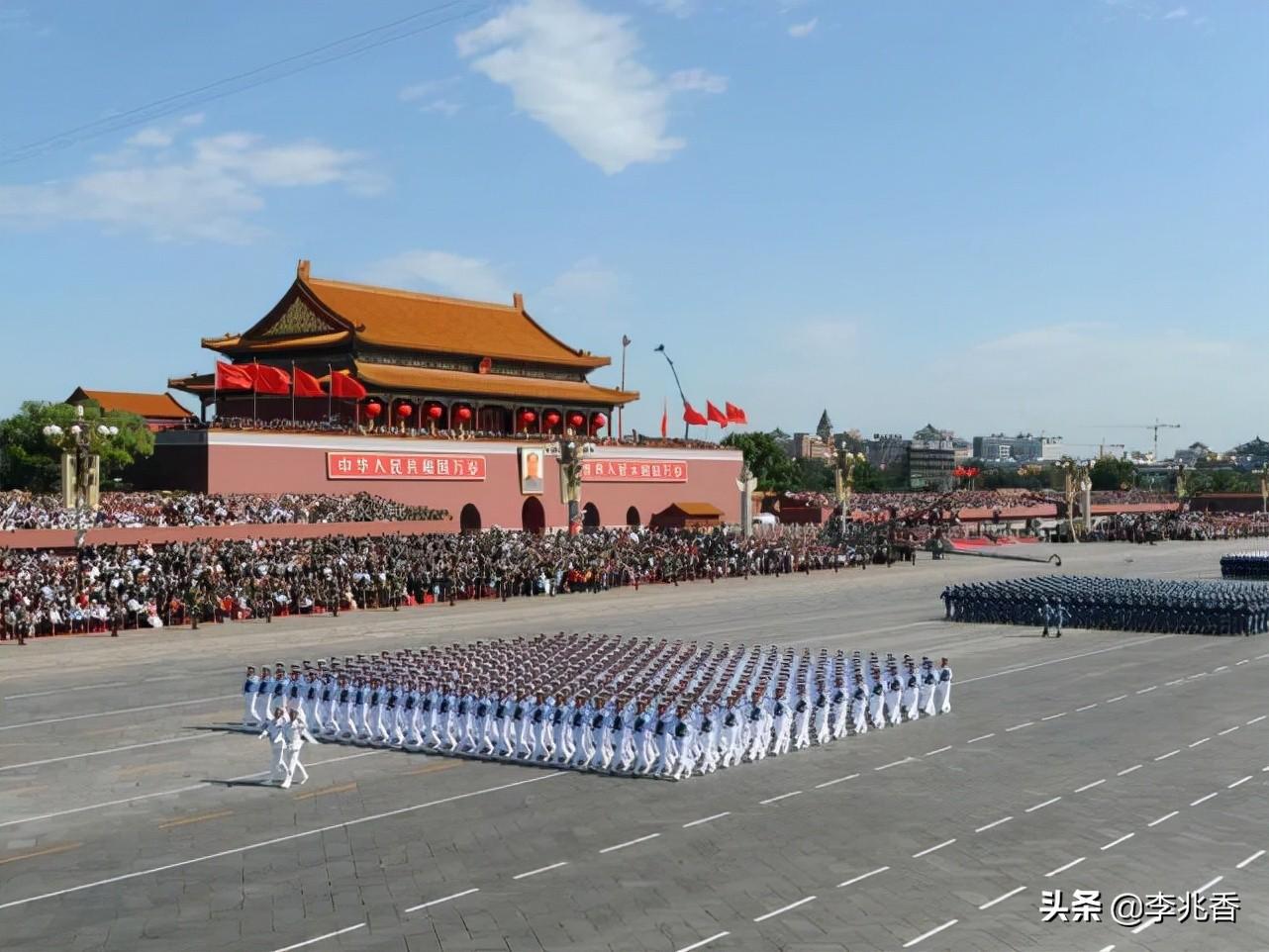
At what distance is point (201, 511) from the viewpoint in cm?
4009

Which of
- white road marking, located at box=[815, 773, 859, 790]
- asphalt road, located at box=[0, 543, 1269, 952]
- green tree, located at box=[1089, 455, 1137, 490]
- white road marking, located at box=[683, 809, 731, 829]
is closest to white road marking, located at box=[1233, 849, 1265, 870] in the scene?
asphalt road, located at box=[0, 543, 1269, 952]

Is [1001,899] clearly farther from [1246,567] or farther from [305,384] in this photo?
[1246,567]

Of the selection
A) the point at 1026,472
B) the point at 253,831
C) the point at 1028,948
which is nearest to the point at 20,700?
the point at 253,831

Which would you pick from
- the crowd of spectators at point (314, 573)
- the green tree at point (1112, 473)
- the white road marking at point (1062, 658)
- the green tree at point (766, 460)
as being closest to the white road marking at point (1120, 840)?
the white road marking at point (1062, 658)

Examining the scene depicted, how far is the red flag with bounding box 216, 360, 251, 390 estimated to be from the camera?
46812 millimetres

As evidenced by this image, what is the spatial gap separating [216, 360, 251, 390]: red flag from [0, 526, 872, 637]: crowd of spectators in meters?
9.28

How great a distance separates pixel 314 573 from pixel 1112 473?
434 feet

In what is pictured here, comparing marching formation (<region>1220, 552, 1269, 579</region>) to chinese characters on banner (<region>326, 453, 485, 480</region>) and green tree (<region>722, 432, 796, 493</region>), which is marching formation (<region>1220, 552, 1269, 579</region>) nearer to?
chinese characters on banner (<region>326, 453, 485, 480</region>)

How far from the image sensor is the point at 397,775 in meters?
17.5

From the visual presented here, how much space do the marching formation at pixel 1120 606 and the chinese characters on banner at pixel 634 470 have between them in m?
22.8

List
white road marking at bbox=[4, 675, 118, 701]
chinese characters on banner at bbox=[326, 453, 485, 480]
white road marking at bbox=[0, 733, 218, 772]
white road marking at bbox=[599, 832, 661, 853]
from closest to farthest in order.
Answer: white road marking at bbox=[599, 832, 661, 853] < white road marking at bbox=[0, 733, 218, 772] < white road marking at bbox=[4, 675, 118, 701] < chinese characters on banner at bbox=[326, 453, 485, 480]

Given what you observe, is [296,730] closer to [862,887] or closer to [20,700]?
[862,887]

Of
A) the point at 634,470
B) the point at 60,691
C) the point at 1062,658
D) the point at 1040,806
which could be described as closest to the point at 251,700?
the point at 60,691

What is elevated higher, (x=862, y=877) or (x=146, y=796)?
(x=146, y=796)
